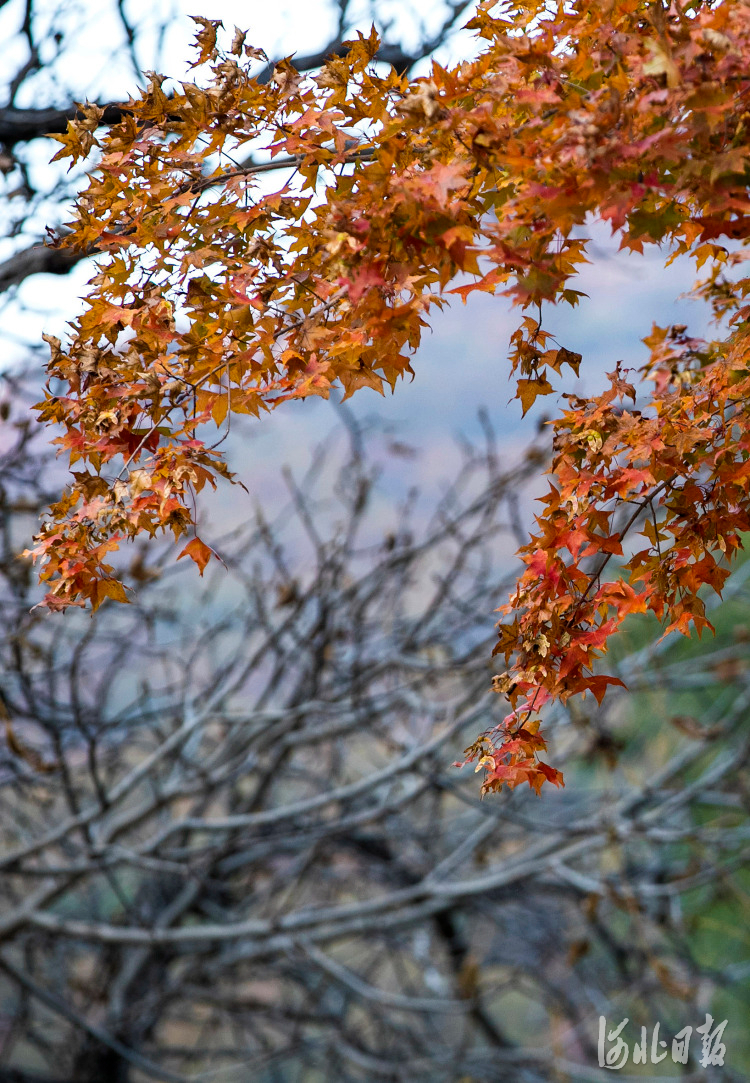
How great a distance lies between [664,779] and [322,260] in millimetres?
3205

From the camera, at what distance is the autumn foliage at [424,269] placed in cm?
92

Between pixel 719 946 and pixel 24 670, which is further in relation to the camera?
pixel 719 946

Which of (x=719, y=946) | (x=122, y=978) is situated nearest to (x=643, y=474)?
(x=122, y=978)

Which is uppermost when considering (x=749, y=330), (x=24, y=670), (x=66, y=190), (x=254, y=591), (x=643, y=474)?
(x=66, y=190)

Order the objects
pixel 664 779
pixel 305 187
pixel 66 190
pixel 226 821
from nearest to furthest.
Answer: pixel 305 187 < pixel 66 190 < pixel 226 821 < pixel 664 779

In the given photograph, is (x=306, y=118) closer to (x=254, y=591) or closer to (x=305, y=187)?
(x=305, y=187)

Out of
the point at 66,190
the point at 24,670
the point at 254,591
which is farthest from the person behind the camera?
the point at 254,591

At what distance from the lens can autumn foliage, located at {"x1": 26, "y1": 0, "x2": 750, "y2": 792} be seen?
923 mm

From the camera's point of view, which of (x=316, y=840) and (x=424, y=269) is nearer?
(x=424, y=269)

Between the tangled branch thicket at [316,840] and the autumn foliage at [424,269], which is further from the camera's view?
the tangled branch thicket at [316,840]

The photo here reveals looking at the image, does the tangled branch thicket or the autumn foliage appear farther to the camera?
the tangled branch thicket

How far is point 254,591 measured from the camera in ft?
11.1

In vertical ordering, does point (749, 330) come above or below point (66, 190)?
below

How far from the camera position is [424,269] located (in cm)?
106
